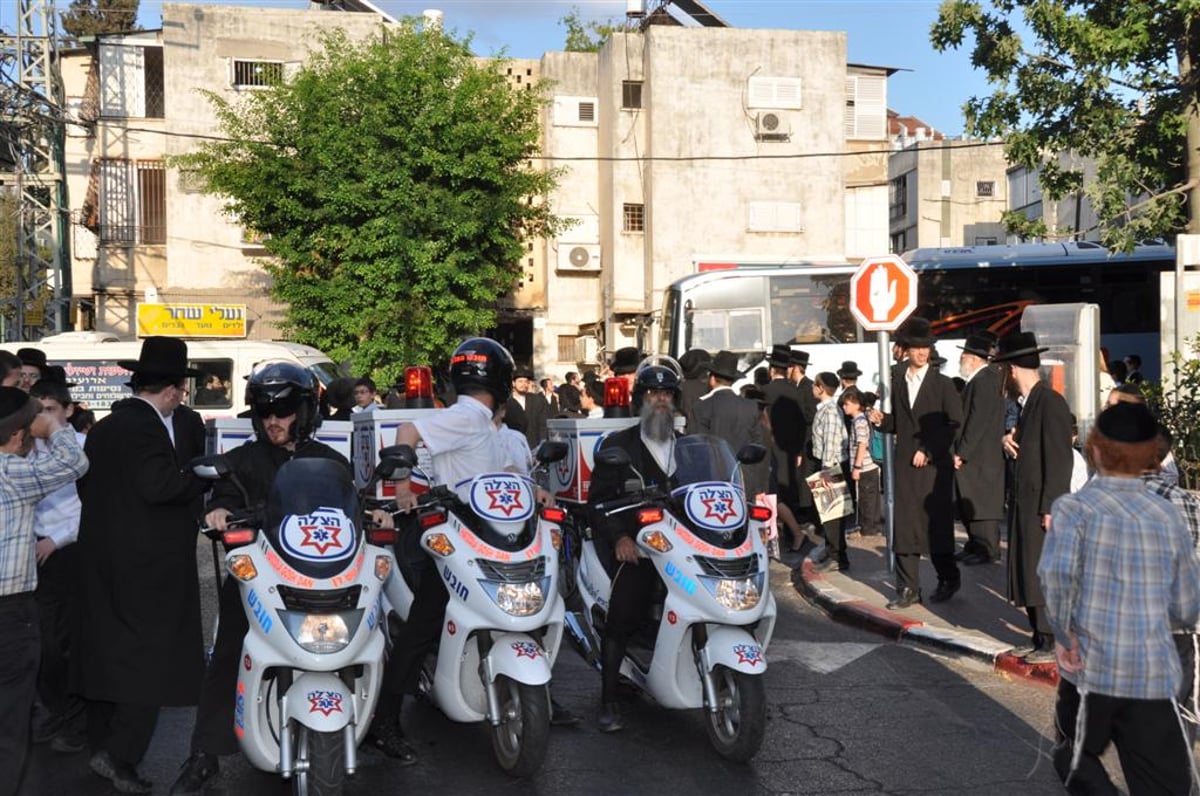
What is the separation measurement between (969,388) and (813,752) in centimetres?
431

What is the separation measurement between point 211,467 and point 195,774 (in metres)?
1.41

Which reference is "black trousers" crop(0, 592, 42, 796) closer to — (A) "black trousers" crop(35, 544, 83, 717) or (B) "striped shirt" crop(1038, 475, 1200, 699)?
(A) "black trousers" crop(35, 544, 83, 717)

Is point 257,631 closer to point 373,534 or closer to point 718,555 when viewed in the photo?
point 373,534

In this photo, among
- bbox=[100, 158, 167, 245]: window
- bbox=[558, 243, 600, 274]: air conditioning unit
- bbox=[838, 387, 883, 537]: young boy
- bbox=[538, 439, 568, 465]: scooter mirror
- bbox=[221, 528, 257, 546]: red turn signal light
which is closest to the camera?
bbox=[221, 528, 257, 546]: red turn signal light

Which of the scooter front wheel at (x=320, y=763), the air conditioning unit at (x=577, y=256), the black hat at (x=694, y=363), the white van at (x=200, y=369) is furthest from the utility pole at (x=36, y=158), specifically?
the scooter front wheel at (x=320, y=763)

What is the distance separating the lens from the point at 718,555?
612 cm

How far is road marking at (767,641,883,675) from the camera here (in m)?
8.55

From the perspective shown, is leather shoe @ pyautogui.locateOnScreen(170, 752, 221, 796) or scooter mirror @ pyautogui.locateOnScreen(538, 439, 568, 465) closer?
leather shoe @ pyautogui.locateOnScreen(170, 752, 221, 796)

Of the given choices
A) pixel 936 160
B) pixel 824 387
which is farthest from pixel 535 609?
pixel 936 160

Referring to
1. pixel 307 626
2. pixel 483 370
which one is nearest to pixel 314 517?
pixel 307 626

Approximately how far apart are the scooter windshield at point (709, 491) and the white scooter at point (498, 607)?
65 cm

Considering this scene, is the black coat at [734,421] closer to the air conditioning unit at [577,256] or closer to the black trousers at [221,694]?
the black trousers at [221,694]

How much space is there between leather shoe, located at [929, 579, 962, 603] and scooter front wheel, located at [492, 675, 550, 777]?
17.1 ft

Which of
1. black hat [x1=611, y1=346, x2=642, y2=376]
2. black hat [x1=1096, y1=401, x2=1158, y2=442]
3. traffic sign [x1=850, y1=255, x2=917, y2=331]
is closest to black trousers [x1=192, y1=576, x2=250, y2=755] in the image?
black hat [x1=1096, y1=401, x2=1158, y2=442]
